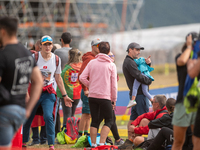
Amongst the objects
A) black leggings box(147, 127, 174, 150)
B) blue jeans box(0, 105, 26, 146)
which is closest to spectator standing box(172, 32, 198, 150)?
black leggings box(147, 127, 174, 150)

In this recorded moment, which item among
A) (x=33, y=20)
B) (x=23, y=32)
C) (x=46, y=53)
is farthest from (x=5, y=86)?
Result: (x=33, y=20)

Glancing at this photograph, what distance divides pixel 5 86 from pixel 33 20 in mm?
36631

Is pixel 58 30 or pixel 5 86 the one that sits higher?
pixel 58 30

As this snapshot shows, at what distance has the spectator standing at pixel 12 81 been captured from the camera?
327 centimetres

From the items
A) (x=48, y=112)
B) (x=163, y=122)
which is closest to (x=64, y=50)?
(x=48, y=112)

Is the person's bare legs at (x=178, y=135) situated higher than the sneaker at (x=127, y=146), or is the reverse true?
the person's bare legs at (x=178, y=135)

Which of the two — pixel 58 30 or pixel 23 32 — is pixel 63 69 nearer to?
pixel 23 32

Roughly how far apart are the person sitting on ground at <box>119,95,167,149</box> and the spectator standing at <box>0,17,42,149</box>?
2927mm

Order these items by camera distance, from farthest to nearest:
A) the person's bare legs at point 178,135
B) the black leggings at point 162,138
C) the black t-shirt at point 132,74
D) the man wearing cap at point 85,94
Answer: the black t-shirt at point 132,74 < the man wearing cap at point 85,94 < the black leggings at point 162,138 < the person's bare legs at point 178,135

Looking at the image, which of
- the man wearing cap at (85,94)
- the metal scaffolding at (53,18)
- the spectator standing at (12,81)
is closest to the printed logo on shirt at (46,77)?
the man wearing cap at (85,94)

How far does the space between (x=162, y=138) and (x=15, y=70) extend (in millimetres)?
2814

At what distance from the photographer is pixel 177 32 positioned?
4578 cm

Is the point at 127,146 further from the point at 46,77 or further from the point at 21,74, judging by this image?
the point at 21,74

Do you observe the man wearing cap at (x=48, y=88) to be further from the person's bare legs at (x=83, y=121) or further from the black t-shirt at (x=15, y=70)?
the black t-shirt at (x=15, y=70)
